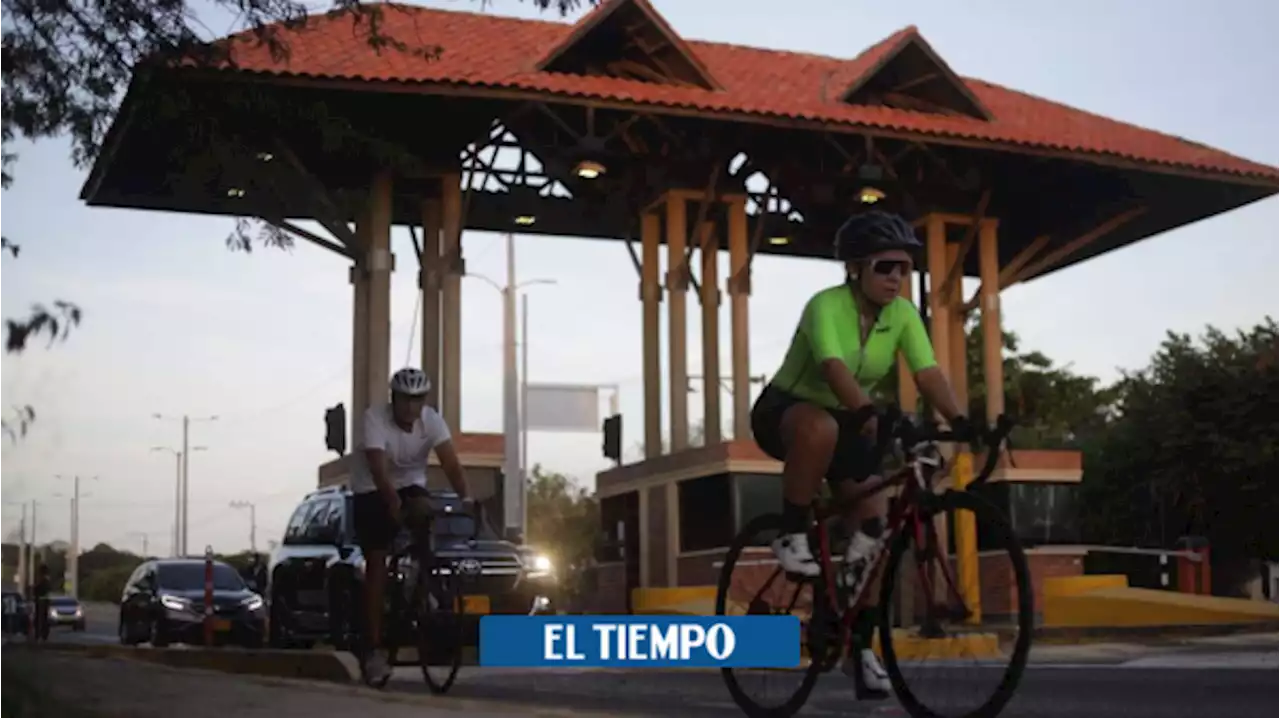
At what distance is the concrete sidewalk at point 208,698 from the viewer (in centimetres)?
654

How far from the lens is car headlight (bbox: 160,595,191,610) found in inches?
1040

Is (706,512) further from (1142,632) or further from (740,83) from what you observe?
(1142,632)

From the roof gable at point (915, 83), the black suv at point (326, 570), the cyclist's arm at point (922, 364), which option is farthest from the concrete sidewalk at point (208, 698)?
the roof gable at point (915, 83)

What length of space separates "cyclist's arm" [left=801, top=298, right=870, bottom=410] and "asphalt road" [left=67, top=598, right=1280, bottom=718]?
88cm

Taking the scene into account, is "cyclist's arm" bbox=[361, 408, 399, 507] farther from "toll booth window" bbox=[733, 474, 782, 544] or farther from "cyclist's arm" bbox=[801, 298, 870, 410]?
"toll booth window" bbox=[733, 474, 782, 544]

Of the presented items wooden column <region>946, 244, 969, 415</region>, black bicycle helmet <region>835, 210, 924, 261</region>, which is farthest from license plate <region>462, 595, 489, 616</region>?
wooden column <region>946, 244, 969, 415</region>

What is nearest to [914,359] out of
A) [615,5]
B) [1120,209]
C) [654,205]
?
[615,5]

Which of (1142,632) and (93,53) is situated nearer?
(93,53)

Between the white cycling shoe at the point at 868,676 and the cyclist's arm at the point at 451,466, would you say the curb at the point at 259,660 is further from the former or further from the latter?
the white cycling shoe at the point at 868,676

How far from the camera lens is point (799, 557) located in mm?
6332

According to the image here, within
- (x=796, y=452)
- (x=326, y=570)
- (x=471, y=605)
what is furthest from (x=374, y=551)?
(x=326, y=570)

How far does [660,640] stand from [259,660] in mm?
6576

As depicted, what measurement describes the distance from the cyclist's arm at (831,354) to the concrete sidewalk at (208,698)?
5.20ft

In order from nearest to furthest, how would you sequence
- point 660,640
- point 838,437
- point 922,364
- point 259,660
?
point 838,437 < point 922,364 < point 660,640 < point 259,660
